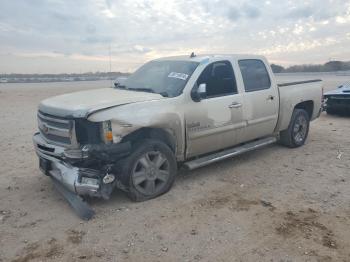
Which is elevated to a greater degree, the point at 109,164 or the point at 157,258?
the point at 109,164

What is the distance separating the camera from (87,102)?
4613 millimetres

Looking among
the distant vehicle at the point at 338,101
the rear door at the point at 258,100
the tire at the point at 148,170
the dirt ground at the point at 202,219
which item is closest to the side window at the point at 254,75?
the rear door at the point at 258,100

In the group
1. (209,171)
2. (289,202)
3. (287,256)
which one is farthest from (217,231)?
(209,171)

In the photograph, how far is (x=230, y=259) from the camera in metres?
3.47

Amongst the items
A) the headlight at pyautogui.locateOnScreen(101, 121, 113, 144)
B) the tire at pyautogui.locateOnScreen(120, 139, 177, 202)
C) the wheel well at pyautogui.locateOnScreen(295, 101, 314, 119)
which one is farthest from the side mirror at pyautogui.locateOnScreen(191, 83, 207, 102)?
the wheel well at pyautogui.locateOnScreen(295, 101, 314, 119)

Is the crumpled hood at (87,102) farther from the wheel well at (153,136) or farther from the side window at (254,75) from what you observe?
the side window at (254,75)

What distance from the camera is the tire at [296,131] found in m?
7.43

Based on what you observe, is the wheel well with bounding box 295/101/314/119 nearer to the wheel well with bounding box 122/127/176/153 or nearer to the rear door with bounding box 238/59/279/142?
the rear door with bounding box 238/59/279/142

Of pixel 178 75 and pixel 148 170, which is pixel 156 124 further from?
pixel 178 75

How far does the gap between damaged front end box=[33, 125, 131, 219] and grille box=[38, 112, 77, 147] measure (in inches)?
3.0

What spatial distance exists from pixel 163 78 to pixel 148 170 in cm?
155

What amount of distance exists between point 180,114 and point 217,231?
1.71 metres

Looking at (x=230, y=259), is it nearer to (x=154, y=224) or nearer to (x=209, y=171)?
(x=154, y=224)

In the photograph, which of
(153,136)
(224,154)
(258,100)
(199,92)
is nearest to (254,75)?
(258,100)
